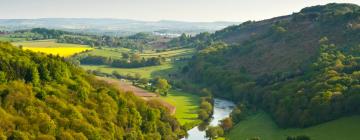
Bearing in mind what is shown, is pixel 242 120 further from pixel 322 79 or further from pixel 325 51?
pixel 325 51

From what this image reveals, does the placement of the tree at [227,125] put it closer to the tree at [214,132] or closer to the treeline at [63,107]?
the tree at [214,132]

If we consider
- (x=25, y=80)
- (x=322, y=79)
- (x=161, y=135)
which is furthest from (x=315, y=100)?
(x=25, y=80)

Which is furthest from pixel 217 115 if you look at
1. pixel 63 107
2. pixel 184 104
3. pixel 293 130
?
pixel 63 107

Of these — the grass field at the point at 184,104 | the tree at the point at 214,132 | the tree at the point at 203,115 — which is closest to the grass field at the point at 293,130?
the tree at the point at 214,132

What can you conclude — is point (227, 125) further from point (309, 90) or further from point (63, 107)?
point (63, 107)

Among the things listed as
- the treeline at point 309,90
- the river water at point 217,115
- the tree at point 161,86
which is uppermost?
the treeline at point 309,90

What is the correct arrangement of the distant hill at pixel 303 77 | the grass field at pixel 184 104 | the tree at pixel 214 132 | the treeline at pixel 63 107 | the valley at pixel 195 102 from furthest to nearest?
the grass field at pixel 184 104, the distant hill at pixel 303 77, the tree at pixel 214 132, the valley at pixel 195 102, the treeline at pixel 63 107
